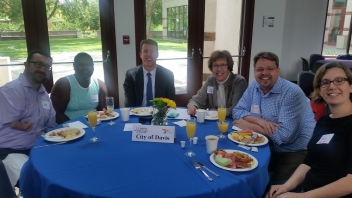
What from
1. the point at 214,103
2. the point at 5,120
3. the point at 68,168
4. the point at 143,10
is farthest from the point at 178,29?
the point at 68,168

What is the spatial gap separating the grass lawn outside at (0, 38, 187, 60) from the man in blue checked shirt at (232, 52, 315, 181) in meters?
2.56

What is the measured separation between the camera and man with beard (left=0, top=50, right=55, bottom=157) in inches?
78.5

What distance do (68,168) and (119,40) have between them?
111 inches

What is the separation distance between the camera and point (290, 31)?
195 inches

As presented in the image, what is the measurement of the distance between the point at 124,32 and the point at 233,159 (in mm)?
3003

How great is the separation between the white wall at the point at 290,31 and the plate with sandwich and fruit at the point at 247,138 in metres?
3.34

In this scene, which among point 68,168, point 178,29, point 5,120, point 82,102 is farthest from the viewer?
point 178,29

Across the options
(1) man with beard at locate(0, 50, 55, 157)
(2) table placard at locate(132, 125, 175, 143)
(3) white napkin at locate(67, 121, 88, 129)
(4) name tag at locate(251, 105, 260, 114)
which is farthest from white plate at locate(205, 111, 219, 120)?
(1) man with beard at locate(0, 50, 55, 157)

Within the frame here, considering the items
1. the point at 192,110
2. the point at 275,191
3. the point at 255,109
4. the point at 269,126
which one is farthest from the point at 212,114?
the point at 275,191

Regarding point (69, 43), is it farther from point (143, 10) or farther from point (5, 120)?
point (5, 120)

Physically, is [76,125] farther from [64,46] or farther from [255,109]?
[64,46]

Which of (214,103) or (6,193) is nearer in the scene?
(6,193)

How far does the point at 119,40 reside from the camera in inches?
151

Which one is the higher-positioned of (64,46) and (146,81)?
(64,46)
